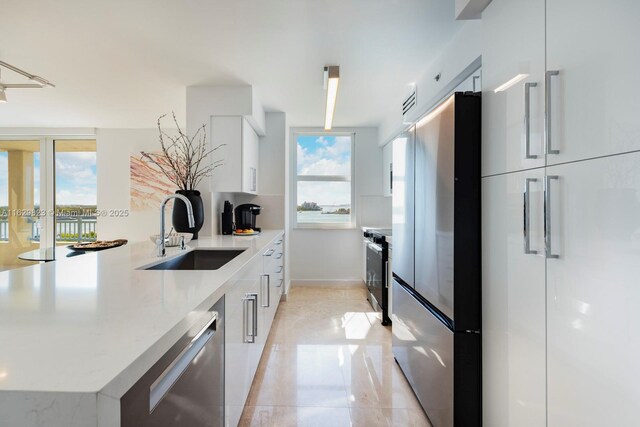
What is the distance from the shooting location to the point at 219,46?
2432mm

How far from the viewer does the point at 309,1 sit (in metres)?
1.90

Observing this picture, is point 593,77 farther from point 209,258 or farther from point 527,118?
point 209,258

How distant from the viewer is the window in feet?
16.4

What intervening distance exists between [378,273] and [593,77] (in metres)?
2.82

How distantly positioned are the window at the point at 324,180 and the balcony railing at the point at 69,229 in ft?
11.0

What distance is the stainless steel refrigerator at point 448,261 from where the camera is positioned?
150 cm

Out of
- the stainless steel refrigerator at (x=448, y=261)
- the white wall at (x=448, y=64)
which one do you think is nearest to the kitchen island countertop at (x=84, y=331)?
the stainless steel refrigerator at (x=448, y=261)

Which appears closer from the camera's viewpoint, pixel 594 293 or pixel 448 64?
pixel 594 293

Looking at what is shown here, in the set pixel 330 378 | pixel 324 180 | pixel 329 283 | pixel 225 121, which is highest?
pixel 225 121

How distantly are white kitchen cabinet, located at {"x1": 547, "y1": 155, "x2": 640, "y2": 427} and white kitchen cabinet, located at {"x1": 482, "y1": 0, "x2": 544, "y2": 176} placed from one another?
0.18 metres

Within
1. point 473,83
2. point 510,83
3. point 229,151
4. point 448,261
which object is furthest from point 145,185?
point 510,83

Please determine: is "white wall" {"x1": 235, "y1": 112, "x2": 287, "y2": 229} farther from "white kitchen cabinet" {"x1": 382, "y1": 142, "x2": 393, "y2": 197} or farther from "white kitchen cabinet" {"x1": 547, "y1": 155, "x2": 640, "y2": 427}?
"white kitchen cabinet" {"x1": 547, "y1": 155, "x2": 640, "y2": 427}

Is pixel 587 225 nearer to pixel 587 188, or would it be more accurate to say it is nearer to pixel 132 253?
pixel 587 188

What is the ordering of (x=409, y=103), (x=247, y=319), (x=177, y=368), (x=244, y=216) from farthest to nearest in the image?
(x=244, y=216) → (x=409, y=103) → (x=247, y=319) → (x=177, y=368)
